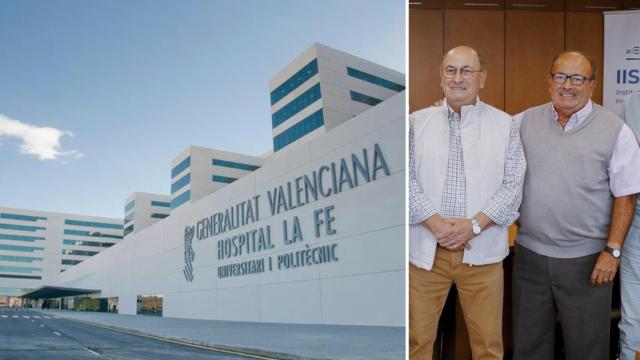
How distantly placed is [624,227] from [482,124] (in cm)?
59

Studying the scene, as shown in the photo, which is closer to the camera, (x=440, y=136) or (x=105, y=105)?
(x=440, y=136)

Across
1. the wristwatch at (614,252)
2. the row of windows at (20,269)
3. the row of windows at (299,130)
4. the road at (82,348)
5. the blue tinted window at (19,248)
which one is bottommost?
the road at (82,348)

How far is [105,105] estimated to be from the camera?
758cm

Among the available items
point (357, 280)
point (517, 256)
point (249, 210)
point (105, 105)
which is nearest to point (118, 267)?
point (249, 210)

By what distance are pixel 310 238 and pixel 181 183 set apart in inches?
550

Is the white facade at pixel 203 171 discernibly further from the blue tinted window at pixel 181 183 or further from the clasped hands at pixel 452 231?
the clasped hands at pixel 452 231

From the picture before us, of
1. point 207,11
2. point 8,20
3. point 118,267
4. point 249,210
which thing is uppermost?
point 207,11

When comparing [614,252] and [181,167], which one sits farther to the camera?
[181,167]

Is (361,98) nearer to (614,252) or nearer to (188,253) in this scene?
(188,253)

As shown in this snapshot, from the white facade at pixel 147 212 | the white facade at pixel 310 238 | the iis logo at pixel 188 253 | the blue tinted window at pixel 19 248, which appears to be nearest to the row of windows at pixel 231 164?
the white facade at pixel 147 212

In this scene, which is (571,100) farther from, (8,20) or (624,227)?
(8,20)

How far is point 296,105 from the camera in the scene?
87.7ft

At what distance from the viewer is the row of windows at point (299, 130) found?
25672 mm

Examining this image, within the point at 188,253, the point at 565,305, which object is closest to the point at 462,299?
the point at 565,305
